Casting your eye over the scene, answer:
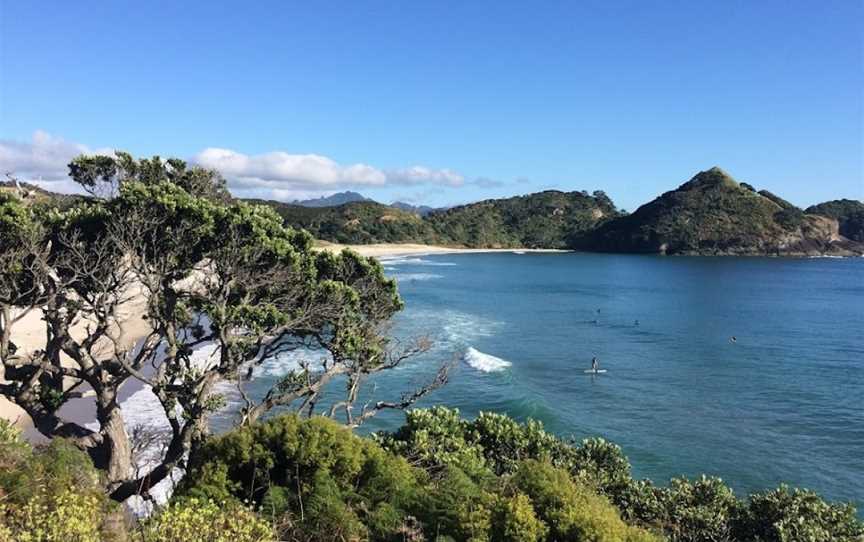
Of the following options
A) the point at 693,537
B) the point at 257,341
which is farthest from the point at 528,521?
the point at 257,341

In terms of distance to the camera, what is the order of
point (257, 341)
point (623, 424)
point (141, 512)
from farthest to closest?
point (623, 424) < point (141, 512) < point (257, 341)

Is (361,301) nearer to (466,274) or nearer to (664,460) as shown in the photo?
(664,460)

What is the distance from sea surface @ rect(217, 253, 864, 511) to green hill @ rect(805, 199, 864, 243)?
109 m

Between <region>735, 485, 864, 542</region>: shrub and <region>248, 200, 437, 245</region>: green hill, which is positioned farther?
<region>248, 200, 437, 245</region>: green hill

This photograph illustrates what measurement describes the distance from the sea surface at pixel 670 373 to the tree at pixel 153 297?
1106 cm

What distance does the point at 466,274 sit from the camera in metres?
106

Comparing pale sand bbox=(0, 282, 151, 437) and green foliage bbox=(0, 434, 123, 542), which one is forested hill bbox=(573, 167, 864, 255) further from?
green foliage bbox=(0, 434, 123, 542)

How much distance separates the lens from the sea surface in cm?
2447

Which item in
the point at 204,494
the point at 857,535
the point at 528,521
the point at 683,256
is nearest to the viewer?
the point at 528,521

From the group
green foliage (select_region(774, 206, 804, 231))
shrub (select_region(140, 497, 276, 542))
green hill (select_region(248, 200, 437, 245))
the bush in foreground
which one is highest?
green foliage (select_region(774, 206, 804, 231))

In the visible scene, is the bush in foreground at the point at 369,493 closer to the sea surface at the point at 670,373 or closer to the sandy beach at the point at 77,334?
the sandy beach at the point at 77,334

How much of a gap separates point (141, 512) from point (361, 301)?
23.4ft

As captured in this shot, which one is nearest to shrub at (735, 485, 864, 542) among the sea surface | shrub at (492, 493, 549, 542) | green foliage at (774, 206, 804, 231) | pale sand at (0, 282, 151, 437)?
shrub at (492, 493, 549, 542)

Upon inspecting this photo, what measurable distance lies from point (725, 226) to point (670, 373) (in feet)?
463
